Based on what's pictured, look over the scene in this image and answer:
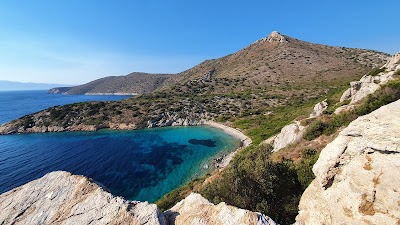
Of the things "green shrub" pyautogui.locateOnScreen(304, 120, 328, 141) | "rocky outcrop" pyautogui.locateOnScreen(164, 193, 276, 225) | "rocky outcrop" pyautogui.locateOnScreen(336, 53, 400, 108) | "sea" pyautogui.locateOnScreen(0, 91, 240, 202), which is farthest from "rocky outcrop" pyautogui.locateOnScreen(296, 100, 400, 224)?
"sea" pyautogui.locateOnScreen(0, 91, 240, 202)

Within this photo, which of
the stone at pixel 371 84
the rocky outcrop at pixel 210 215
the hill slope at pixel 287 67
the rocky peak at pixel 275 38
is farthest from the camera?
the rocky peak at pixel 275 38

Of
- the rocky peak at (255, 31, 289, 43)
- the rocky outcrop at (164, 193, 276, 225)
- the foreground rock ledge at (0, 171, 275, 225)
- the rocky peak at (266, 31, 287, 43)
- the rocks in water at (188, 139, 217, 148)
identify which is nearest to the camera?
the rocky outcrop at (164, 193, 276, 225)

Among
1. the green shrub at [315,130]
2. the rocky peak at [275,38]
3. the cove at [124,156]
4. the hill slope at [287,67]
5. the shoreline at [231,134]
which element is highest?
the rocky peak at [275,38]

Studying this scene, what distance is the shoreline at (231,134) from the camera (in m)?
48.7

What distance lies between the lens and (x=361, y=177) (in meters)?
9.18

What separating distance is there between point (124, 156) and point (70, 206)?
2083 inches

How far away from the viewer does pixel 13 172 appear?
4850 cm

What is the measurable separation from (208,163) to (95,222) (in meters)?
43.8

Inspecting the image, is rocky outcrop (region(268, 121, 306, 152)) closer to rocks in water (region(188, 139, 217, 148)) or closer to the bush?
the bush

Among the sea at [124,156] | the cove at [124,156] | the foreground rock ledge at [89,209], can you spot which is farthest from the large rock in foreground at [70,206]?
the sea at [124,156]

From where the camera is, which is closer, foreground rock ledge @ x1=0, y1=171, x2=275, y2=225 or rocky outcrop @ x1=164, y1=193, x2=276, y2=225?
rocky outcrop @ x1=164, y1=193, x2=276, y2=225

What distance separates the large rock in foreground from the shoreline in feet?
125

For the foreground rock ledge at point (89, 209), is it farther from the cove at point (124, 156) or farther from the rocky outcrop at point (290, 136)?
the cove at point (124, 156)

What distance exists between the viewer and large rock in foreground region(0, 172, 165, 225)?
309 inches
